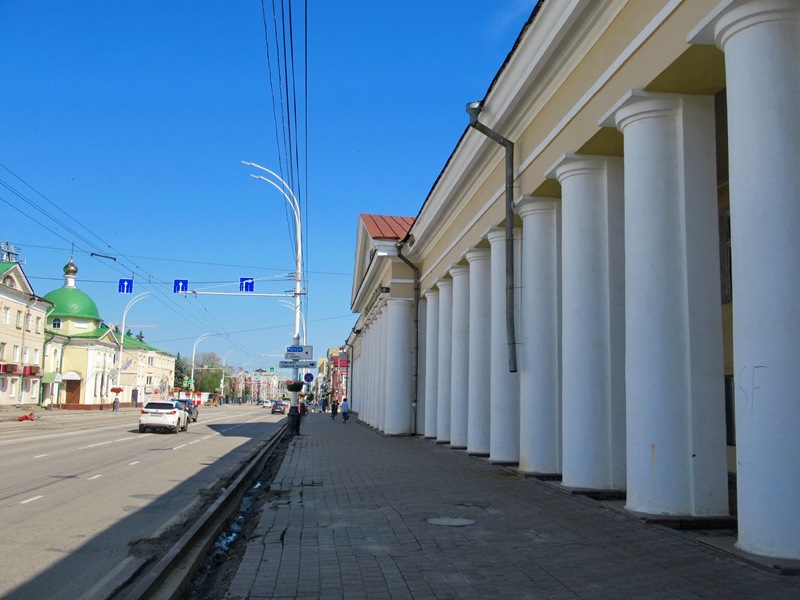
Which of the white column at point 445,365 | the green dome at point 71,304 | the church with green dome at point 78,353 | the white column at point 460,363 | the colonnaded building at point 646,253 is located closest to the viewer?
the colonnaded building at point 646,253

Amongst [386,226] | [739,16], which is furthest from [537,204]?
[386,226]

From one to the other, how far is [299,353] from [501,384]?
1536 centimetres

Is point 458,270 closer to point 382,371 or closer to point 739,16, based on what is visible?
point 382,371

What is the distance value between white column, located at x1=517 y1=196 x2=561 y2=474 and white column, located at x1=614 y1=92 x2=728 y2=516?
394 centimetres

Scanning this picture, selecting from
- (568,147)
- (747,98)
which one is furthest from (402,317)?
(747,98)

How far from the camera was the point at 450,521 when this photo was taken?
8117 millimetres

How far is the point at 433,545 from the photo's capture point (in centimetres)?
689

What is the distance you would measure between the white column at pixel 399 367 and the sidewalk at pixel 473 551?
14.2 meters

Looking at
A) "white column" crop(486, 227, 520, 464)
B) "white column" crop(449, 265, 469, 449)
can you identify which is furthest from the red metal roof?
"white column" crop(486, 227, 520, 464)

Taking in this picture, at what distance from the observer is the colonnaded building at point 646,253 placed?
600 centimetres

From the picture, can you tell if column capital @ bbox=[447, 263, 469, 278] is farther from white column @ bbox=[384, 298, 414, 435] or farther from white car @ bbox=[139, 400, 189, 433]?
white car @ bbox=[139, 400, 189, 433]

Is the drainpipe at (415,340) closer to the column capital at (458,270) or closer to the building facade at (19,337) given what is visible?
the column capital at (458,270)

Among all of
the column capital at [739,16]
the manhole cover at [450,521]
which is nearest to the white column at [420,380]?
the manhole cover at [450,521]

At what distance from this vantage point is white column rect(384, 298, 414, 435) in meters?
25.5
